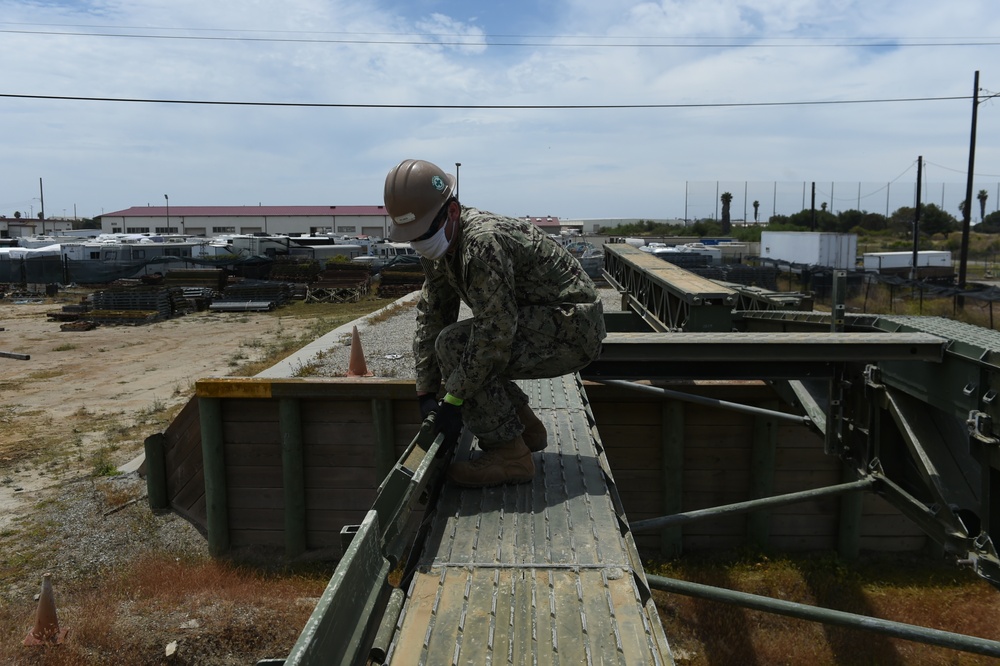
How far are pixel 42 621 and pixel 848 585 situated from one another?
6649mm

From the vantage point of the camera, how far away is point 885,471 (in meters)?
5.34

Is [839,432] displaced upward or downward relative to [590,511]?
downward

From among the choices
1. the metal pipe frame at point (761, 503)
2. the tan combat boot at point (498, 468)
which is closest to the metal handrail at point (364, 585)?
the tan combat boot at point (498, 468)

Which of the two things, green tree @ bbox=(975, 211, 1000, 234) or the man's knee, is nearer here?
the man's knee

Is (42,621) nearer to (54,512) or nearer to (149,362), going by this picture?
(54,512)

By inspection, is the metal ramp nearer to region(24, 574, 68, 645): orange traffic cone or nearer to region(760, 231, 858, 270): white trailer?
region(24, 574, 68, 645): orange traffic cone

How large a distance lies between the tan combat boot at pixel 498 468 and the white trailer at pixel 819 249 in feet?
108

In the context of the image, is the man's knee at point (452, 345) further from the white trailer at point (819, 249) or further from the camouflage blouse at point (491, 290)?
the white trailer at point (819, 249)

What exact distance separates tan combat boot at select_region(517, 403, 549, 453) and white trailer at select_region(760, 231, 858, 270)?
32.4 meters

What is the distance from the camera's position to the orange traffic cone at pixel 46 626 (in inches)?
216

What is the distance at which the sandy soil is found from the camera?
35.3ft

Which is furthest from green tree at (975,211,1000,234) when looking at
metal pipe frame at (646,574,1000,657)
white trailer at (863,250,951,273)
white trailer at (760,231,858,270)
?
metal pipe frame at (646,574,1000,657)

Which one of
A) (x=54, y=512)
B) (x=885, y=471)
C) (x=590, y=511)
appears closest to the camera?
(x=590, y=511)

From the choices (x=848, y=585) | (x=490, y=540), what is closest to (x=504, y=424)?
(x=490, y=540)
